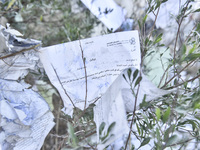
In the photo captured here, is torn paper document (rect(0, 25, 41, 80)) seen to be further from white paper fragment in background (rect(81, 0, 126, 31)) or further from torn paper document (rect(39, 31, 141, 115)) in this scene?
white paper fragment in background (rect(81, 0, 126, 31))

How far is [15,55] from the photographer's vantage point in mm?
588

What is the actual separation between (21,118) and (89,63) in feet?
0.80

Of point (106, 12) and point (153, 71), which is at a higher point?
point (106, 12)

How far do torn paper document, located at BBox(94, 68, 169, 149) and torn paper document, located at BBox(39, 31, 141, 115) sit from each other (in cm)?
3

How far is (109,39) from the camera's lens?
0.60m

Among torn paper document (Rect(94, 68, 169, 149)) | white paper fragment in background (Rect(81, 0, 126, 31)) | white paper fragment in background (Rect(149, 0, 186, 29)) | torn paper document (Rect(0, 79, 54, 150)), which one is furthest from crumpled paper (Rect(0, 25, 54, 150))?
white paper fragment in background (Rect(149, 0, 186, 29))

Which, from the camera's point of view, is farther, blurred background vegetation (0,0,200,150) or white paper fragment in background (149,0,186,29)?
white paper fragment in background (149,0,186,29)

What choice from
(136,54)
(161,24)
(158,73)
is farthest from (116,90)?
(161,24)

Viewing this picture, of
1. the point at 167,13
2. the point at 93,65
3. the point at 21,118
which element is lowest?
the point at 21,118

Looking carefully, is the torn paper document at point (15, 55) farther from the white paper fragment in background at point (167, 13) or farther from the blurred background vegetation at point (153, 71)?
the white paper fragment in background at point (167, 13)

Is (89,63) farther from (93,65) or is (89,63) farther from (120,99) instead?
(120,99)

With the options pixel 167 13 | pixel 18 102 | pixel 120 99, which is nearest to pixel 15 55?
pixel 18 102

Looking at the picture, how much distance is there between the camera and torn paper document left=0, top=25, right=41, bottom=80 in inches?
22.7

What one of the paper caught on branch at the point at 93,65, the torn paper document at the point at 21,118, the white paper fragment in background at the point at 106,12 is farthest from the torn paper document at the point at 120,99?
the white paper fragment in background at the point at 106,12
